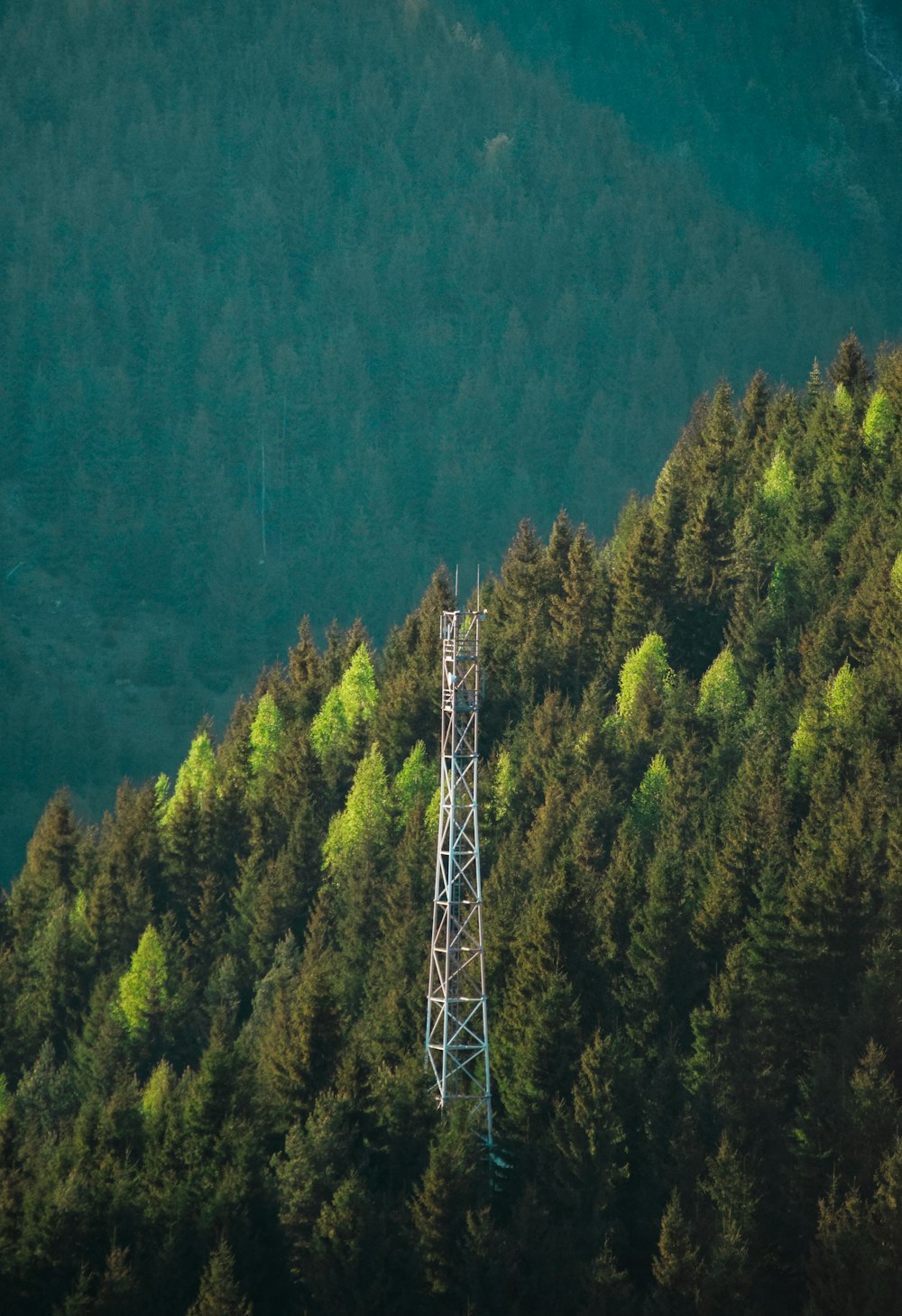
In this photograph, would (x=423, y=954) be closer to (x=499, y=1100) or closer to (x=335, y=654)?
(x=499, y=1100)

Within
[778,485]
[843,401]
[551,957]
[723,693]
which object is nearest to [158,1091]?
[551,957]

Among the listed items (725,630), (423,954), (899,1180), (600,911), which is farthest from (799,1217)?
(725,630)

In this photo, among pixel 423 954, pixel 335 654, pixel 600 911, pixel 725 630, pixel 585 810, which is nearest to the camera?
pixel 600 911

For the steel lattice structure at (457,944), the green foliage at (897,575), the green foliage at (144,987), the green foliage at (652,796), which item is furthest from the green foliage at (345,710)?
the steel lattice structure at (457,944)

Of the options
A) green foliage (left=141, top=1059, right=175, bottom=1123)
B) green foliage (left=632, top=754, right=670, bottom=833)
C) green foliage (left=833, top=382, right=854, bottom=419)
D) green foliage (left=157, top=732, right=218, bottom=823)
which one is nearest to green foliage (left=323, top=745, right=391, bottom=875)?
green foliage (left=157, top=732, right=218, bottom=823)

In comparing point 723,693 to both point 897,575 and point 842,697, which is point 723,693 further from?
point 897,575
